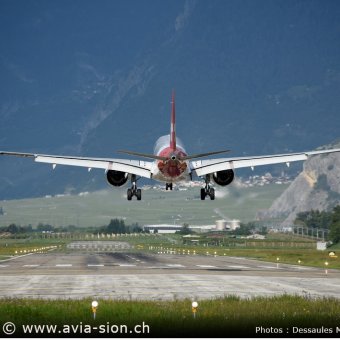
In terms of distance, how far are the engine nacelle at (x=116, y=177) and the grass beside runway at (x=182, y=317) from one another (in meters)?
24.2

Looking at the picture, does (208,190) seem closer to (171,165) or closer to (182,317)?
(171,165)

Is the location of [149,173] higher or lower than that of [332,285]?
higher

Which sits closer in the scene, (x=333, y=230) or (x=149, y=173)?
(x=149, y=173)

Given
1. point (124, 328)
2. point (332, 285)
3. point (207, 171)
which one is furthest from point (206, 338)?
point (207, 171)

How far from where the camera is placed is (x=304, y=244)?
193 metres

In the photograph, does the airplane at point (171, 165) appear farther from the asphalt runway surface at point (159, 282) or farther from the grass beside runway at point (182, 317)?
the grass beside runway at point (182, 317)

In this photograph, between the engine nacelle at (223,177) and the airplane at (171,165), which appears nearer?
the airplane at (171,165)

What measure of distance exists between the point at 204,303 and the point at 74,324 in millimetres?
11006

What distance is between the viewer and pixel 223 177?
8100cm

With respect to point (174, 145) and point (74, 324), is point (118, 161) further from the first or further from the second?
point (74, 324)

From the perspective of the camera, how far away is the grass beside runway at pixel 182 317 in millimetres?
44406

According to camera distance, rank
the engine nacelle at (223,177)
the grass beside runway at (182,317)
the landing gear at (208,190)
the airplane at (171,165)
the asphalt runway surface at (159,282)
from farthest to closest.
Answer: the engine nacelle at (223,177) < the landing gear at (208,190) < the airplane at (171,165) < the asphalt runway surface at (159,282) < the grass beside runway at (182,317)

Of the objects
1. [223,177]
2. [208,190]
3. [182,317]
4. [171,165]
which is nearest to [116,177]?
[171,165]

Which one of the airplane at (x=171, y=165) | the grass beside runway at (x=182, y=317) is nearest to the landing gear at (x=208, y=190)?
the airplane at (x=171, y=165)
